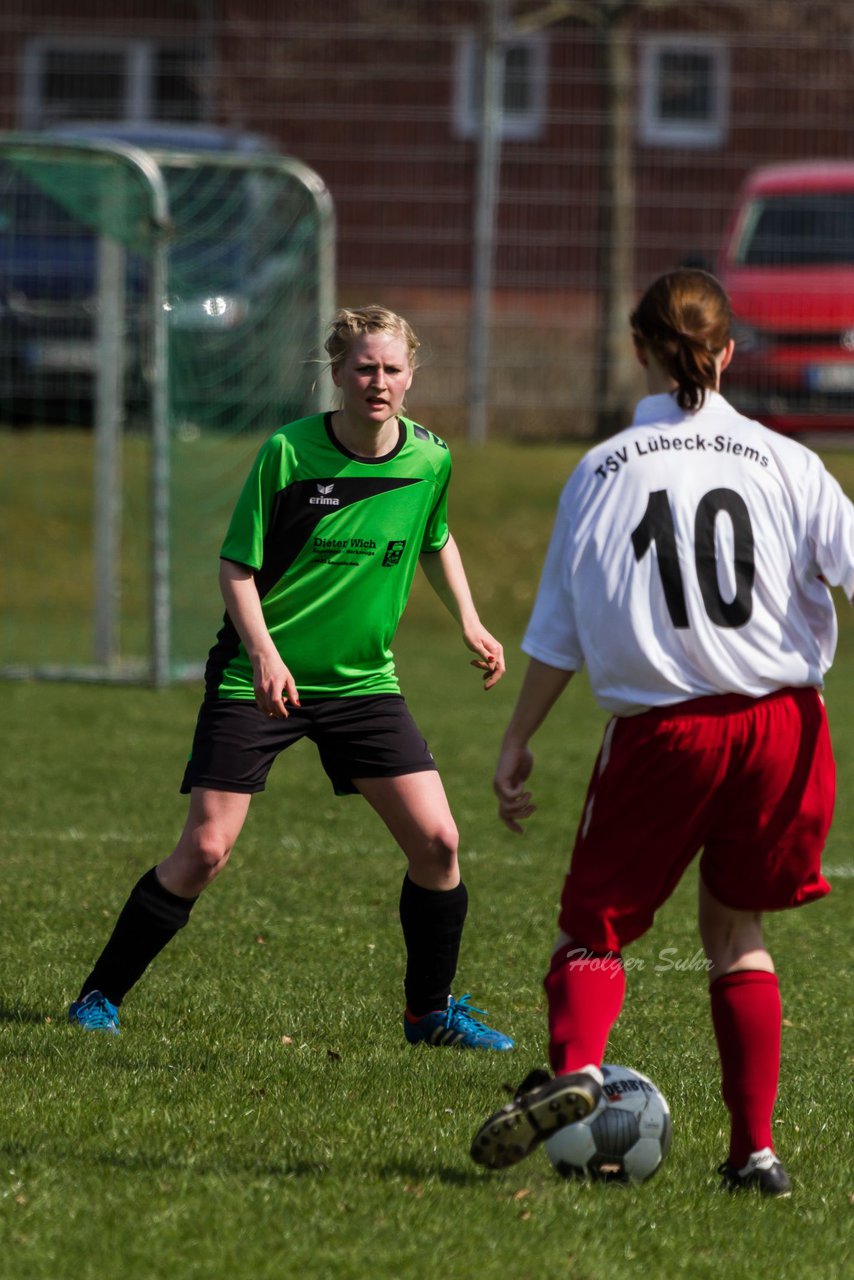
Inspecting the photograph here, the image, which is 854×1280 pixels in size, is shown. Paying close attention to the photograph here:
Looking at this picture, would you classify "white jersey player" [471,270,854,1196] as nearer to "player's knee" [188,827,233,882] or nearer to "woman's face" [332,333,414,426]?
"woman's face" [332,333,414,426]

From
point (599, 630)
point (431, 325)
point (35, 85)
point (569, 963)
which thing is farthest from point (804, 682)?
point (35, 85)

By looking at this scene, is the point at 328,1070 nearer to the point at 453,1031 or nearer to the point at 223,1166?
the point at 453,1031

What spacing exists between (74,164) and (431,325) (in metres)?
5.43

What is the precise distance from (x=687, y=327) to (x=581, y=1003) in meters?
1.27

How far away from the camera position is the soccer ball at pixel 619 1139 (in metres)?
3.75

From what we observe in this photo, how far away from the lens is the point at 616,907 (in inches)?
142

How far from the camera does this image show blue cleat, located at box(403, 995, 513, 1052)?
494cm

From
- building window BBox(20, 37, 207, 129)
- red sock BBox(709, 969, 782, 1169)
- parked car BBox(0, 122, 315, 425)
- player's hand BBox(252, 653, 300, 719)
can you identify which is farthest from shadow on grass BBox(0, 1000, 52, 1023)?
building window BBox(20, 37, 207, 129)

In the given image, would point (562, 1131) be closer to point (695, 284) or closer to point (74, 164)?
point (695, 284)

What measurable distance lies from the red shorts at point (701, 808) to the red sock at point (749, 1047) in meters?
0.18

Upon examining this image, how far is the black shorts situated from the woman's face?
73 centimetres

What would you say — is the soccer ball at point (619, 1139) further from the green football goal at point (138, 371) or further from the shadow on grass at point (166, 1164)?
the green football goal at point (138, 371)

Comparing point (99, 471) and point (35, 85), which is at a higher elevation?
point (35, 85)

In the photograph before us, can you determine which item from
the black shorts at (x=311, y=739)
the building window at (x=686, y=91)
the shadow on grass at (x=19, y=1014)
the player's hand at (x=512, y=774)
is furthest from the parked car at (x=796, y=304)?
the player's hand at (x=512, y=774)
